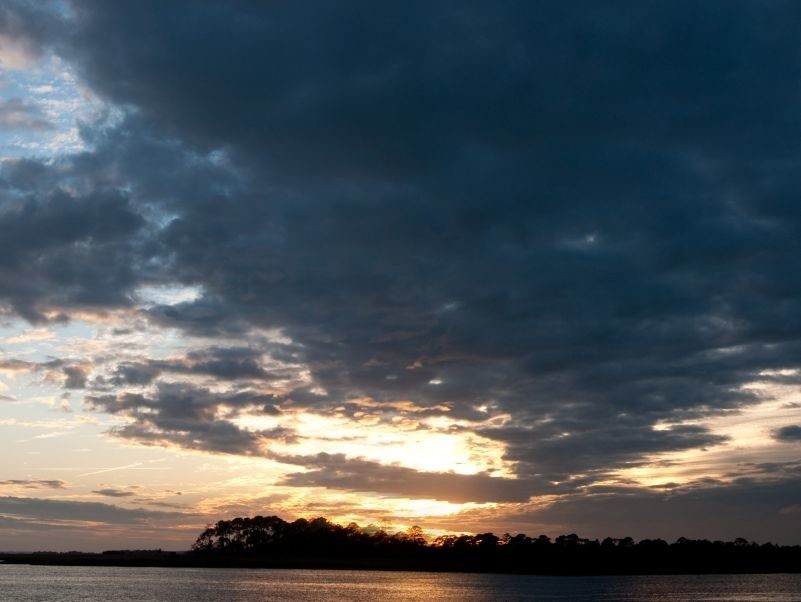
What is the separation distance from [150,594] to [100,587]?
26328 millimetres

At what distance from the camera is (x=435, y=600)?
137 metres

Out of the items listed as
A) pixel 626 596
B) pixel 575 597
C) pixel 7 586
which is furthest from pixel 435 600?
pixel 7 586

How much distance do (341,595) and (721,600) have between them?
212 feet

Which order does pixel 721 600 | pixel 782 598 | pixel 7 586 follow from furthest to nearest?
pixel 7 586
pixel 782 598
pixel 721 600

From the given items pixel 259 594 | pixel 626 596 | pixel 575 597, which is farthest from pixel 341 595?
pixel 626 596

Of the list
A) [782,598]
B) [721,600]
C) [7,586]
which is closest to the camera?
[721,600]

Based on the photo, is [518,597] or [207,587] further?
[207,587]

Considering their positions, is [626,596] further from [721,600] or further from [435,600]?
[435,600]

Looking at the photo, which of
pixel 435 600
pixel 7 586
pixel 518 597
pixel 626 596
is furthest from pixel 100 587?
pixel 626 596

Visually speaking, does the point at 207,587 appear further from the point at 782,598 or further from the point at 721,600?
the point at 782,598

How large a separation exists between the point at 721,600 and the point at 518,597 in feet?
109

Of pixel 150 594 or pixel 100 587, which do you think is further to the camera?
pixel 100 587

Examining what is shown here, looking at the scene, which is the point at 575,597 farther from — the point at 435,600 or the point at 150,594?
the point at 150,594

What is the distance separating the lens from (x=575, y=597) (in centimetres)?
13762
